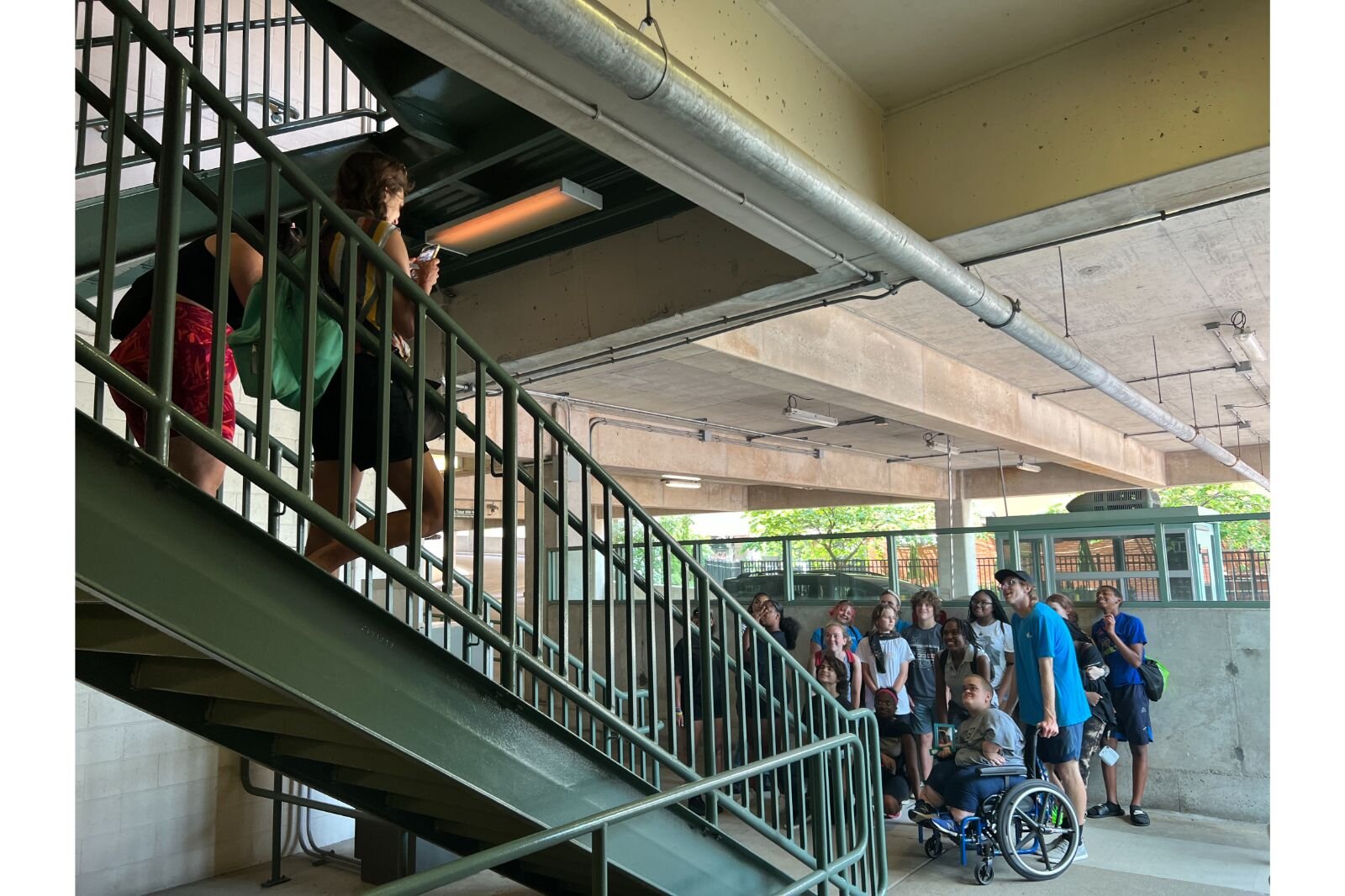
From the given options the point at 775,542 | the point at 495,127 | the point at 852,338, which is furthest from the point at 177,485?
the point at 775,542

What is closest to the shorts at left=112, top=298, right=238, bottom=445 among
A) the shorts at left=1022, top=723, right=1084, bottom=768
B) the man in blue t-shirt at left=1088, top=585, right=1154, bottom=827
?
the shorts at left=1022, top=723, right=1084, bottom=768

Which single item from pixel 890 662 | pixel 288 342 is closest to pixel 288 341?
pixel 288 342

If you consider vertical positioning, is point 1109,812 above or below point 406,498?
below

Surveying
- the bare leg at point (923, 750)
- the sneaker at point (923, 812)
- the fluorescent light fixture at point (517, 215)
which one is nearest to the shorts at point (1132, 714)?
the bare leg at point (923, 750)

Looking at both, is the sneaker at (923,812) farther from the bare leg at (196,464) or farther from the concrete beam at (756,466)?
the concrete beam at (756,466)

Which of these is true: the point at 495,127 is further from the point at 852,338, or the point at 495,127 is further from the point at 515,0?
the point at 852,338

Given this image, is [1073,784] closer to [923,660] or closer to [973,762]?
[973,762]

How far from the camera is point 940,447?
18.2 m

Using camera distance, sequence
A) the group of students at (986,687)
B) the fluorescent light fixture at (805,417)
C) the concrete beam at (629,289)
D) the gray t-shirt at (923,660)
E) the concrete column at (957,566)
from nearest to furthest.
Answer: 1. the concrete beam at (629,289)
2. the group of students at (986,687)
3. the gray t-shirt at (923,660)
4. the concrete column at (957,566)
5. the fluorescent light fixture at (805,417)

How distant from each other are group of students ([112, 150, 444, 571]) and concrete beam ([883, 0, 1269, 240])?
2954 millimetres

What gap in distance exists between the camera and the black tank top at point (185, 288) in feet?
8.86

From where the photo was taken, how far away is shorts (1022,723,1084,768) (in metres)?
6.56

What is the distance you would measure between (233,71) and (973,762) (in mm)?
7604

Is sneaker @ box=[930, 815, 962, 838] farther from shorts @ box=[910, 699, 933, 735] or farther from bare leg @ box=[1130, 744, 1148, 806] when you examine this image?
bare leg @ box=[1130, 744, 1148, 806]
